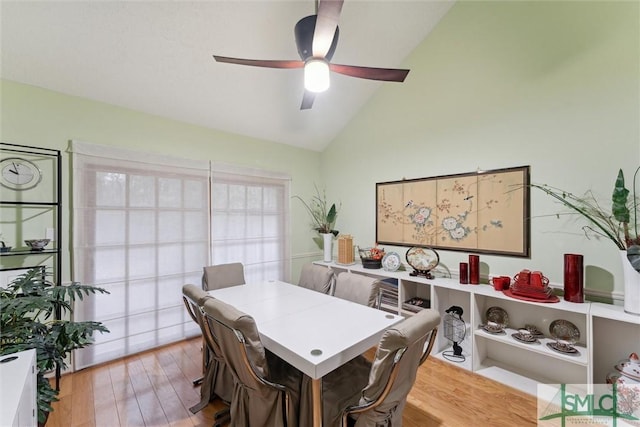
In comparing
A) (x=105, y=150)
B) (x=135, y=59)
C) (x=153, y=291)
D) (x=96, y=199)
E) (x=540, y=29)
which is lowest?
(x=153, y=291)

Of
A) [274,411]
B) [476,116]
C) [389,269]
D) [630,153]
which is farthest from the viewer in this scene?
[389,269]

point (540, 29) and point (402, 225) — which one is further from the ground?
point (540, 29)

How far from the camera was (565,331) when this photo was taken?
203 centimetres

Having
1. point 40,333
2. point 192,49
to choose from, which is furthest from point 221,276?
point 192,49

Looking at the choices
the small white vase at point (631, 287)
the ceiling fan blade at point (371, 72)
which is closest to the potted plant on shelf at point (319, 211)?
the ceiling fan blade at point (371, 72)

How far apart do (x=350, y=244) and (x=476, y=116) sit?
6.63ft

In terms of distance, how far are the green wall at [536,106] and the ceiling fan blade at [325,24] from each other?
5.83 feet

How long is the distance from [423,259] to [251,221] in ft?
7.05

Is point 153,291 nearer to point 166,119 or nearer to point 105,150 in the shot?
point 105,150

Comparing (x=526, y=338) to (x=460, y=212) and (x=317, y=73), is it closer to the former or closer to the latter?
(x=460, y=212)

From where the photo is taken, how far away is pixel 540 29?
2.17 m

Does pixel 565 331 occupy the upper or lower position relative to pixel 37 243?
lower

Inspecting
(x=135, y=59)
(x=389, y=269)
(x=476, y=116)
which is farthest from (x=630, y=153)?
(x=135, y=59)

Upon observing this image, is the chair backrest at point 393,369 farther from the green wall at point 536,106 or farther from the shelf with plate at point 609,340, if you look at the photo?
the green wall at point 536,106
